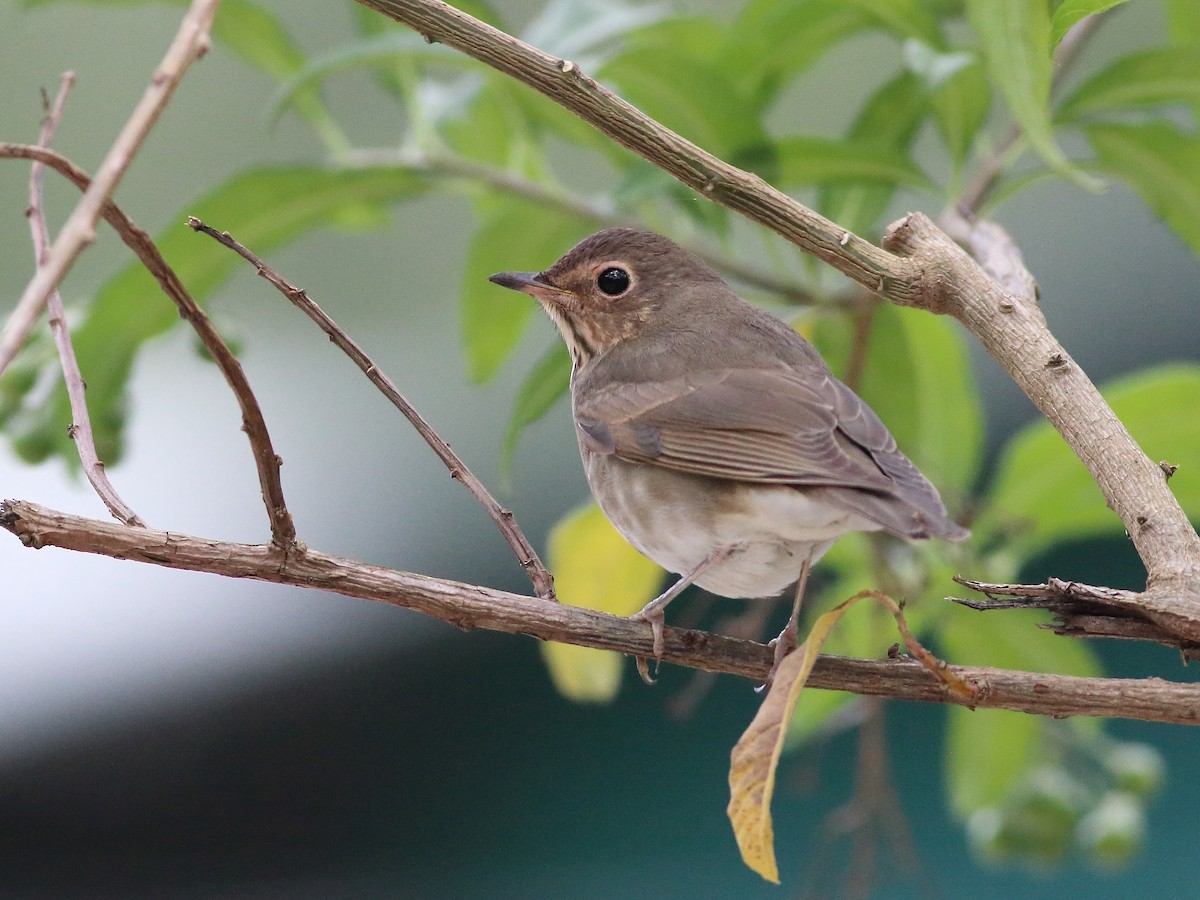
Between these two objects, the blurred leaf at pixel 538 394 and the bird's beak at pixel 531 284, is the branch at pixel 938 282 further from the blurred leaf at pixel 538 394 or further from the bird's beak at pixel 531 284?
the blurred leaf at pixel 538 394

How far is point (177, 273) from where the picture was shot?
2.44 m

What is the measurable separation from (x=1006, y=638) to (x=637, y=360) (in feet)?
3.71

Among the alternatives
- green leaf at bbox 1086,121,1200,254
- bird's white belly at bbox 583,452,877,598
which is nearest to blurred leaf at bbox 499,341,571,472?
bird's white belly at bbox 583,452,877,598

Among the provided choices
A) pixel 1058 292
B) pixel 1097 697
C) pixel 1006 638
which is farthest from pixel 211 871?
pixel 1058 292

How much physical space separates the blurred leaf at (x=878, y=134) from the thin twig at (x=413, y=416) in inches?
48.5

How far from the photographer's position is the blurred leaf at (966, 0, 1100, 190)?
5.52 ft

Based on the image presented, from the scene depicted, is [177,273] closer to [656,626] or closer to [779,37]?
[779,37]

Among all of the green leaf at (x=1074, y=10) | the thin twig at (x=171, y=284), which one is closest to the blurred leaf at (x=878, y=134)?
the green leaf at (x=1074, y=10)

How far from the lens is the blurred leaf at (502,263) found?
264cm

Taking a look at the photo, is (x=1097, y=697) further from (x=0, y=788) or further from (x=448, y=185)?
(x=0, y=788)

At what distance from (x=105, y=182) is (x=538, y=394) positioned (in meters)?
1.65

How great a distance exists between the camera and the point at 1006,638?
2.77 m

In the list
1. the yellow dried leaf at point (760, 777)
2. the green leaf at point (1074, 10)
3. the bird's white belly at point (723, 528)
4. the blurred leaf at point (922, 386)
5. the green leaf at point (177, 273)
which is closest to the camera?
the yellow dried leaf at point (760, 777)

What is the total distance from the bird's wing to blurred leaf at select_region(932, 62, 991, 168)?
1.89ft
